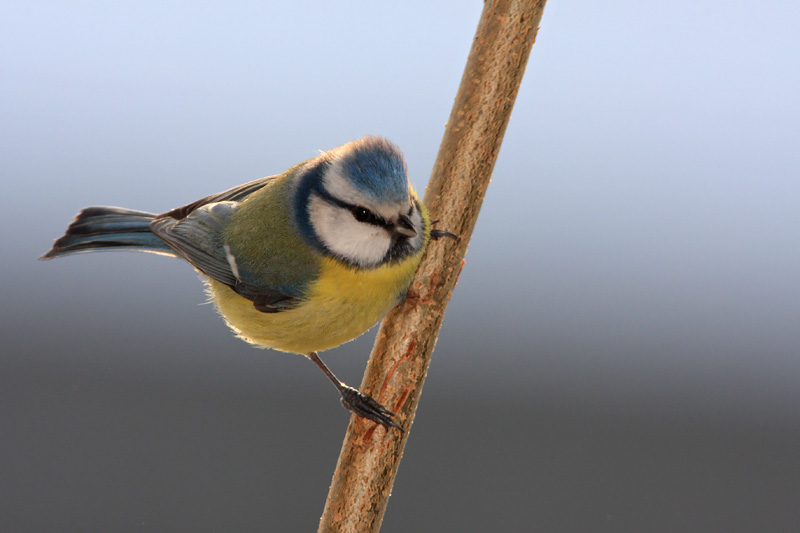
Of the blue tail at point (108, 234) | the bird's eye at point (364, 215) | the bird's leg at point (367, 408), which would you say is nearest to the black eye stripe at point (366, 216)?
the bird's eye at point (364, 215)

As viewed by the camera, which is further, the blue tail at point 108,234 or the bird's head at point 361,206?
the blue tail at point 108,234

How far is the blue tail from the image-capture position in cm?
115

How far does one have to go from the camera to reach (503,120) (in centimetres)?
106

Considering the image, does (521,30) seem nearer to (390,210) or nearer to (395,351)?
(390,210)

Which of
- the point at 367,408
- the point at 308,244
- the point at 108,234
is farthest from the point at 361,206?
the point at 108,234

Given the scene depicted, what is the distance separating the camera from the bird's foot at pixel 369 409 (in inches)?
38.4

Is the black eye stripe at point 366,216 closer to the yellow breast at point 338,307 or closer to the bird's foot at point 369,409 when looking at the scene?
the yellow breast at point 338,307

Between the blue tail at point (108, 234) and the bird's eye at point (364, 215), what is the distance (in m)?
0.44

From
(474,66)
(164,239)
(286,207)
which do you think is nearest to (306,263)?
(286,207)

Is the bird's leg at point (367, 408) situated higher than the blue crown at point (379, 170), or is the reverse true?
the blue crown at point (379, 170)

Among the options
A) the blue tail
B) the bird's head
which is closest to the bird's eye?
the bird's head

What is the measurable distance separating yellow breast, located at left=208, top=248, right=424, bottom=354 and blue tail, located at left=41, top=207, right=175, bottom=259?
30 cm

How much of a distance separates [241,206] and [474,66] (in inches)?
18.4

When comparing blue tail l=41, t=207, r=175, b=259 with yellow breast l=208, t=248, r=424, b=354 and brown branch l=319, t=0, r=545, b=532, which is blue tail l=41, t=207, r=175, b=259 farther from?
brown branch l=319, t=0, r=545, b=532
